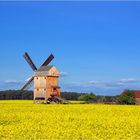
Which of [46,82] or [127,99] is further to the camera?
[127,99]

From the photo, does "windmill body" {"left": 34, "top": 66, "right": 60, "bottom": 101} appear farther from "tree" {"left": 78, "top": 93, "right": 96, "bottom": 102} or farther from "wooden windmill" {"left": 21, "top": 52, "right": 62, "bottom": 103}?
"tree" {"left": 78, "top": 93, "right": 96, "bottom": 102}

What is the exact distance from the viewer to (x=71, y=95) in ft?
438

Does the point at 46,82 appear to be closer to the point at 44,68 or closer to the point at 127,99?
the point at 44,68

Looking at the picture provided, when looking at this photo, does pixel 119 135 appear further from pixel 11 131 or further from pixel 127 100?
pixel 127 100

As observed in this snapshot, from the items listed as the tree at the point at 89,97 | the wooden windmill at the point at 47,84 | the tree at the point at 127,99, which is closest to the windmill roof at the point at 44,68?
the wooden windmill at the point at 47,84

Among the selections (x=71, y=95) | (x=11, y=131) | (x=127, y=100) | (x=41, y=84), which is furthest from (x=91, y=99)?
(x=11, y=131)

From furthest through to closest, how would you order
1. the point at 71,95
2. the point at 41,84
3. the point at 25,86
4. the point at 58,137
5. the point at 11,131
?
the point at 71,95
the point at 25,86
the point at 41,84
the point at 11,131
the point at 58,137

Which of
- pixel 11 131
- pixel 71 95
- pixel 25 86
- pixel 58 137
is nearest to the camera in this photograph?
pixel 58 137

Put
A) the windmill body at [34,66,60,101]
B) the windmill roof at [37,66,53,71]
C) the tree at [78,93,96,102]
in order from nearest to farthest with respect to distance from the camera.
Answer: the windmill body at [34,66,60,101], the windmill roof at [37,66,53,71], the tree at [78,93,96,102]

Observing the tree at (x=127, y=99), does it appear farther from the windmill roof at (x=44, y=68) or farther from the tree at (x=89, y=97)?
the windmill roof at (x=44, y=68)

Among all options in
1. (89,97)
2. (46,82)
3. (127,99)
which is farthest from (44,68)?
(127,99)

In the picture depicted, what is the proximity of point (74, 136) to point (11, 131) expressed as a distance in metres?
3.09

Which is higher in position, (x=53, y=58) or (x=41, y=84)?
(x=53, y=58)

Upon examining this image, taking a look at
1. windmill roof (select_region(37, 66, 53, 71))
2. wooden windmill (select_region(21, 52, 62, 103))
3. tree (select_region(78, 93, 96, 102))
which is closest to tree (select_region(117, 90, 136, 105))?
tree (select_region(78, 93, 96, 102))
